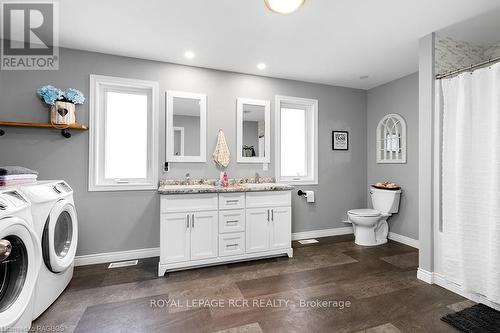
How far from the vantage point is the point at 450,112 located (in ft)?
7.10

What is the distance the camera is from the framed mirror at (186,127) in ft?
9.95

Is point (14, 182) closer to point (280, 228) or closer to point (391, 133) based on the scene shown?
point (280, 228)

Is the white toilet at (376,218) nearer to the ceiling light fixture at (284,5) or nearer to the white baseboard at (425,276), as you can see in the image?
the white baseboard at (425,276)

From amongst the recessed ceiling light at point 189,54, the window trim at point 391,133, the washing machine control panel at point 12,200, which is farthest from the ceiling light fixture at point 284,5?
the window trim at point 391,133

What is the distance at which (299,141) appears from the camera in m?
3.84

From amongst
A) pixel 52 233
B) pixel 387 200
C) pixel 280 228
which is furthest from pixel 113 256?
pixel 387 200

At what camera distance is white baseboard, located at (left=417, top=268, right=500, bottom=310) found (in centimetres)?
197

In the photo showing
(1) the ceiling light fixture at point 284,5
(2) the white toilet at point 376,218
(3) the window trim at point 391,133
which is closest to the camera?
(1) the ceiling light fixture at point 284,5

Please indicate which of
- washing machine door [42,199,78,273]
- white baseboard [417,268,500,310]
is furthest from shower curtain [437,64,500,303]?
washing machine door [42,199,78,273]

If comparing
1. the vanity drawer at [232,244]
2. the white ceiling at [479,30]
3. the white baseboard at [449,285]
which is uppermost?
the white ceiling at [479,30]

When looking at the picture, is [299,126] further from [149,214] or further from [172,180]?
[149,214]

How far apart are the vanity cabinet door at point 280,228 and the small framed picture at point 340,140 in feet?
5.20

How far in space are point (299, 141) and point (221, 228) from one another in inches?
76.7

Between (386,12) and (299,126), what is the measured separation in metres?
1.94
